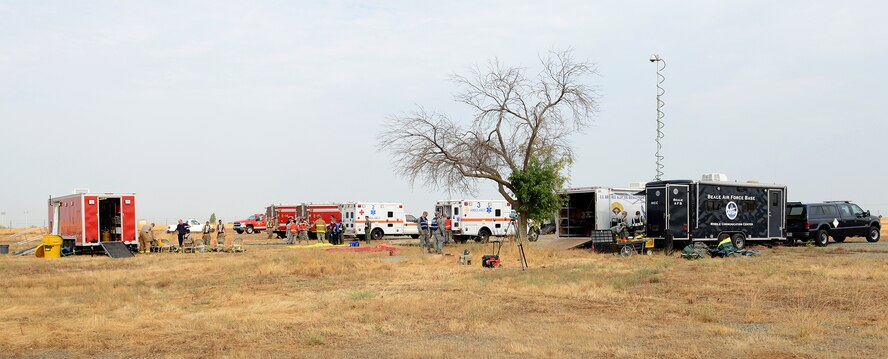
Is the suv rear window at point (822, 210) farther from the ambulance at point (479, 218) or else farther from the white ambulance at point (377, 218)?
the white ambulance at point (377, 218)

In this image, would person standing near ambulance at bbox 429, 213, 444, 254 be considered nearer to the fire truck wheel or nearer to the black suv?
the fire truck wheel

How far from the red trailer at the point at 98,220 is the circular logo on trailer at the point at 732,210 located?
2124 centimetres

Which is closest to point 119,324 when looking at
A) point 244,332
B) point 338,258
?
point 244,332

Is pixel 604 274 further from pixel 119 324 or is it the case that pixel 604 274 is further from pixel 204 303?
pixel 119 324

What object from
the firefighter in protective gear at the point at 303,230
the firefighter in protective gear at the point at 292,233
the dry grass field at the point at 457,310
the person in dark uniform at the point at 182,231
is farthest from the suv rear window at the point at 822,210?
the person in dark uniform at the point at 182,231

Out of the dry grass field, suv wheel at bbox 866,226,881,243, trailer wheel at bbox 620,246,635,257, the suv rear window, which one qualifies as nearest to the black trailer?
trailer wheel at bbox 620,246,635,257

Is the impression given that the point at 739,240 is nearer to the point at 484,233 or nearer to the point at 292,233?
the point at 484,233

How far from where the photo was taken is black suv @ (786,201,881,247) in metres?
32.8

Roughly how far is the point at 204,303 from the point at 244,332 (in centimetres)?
428

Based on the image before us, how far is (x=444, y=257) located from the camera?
2709 cm

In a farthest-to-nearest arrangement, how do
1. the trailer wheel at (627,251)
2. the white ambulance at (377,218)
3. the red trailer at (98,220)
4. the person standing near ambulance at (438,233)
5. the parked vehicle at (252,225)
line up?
the parked vehicle at (252,225), the white ambulance at (377,218), the red trailer at (98,220), the person standing near ambulance at (438,233), the trailer wheel at (627,251)

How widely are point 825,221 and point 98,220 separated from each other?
27.0 meters

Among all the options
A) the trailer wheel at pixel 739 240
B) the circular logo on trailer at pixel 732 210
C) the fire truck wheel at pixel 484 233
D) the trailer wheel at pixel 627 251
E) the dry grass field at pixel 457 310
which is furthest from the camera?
the fire truck wheel at pixel 484 233

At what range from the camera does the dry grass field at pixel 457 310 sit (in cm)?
1048
